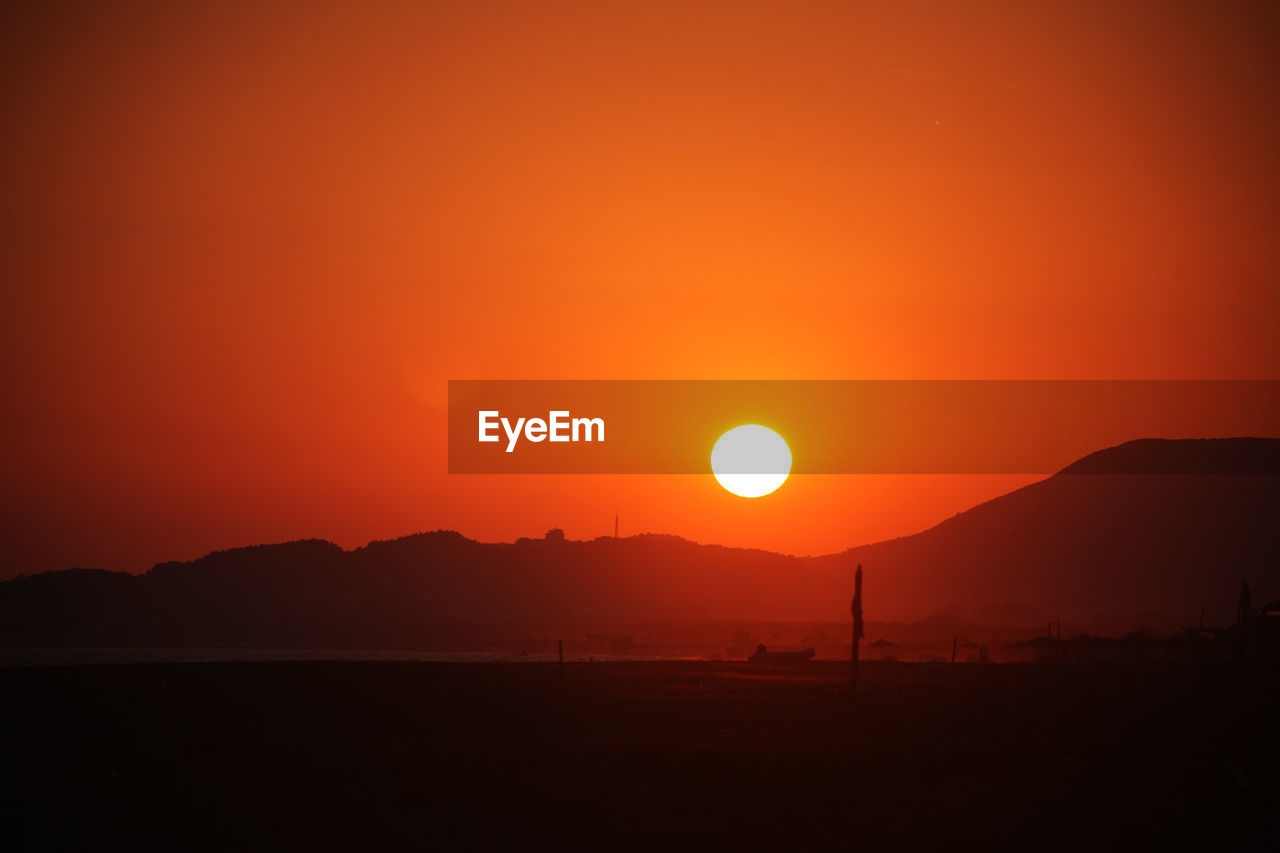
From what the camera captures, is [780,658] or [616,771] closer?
[616,771]

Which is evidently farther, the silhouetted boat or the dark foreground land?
the silhouetted boat

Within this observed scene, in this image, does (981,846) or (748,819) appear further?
(748,819)

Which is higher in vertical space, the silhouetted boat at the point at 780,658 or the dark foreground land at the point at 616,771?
the dark foreground land at the point at 616,771

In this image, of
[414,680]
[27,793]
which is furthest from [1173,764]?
[414,680]

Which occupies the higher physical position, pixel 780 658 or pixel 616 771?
pixel 616 771

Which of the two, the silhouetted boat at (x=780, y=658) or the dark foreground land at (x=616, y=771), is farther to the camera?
the silhouetted boat at (x=780, y=658)

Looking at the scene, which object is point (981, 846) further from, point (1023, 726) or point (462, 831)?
point (1023, 726)

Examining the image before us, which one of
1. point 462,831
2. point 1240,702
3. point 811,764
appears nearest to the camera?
point 462,831

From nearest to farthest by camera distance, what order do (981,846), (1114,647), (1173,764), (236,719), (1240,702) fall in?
(981,846), (1173,764), (236,719), (1240,702), (1114,647)
